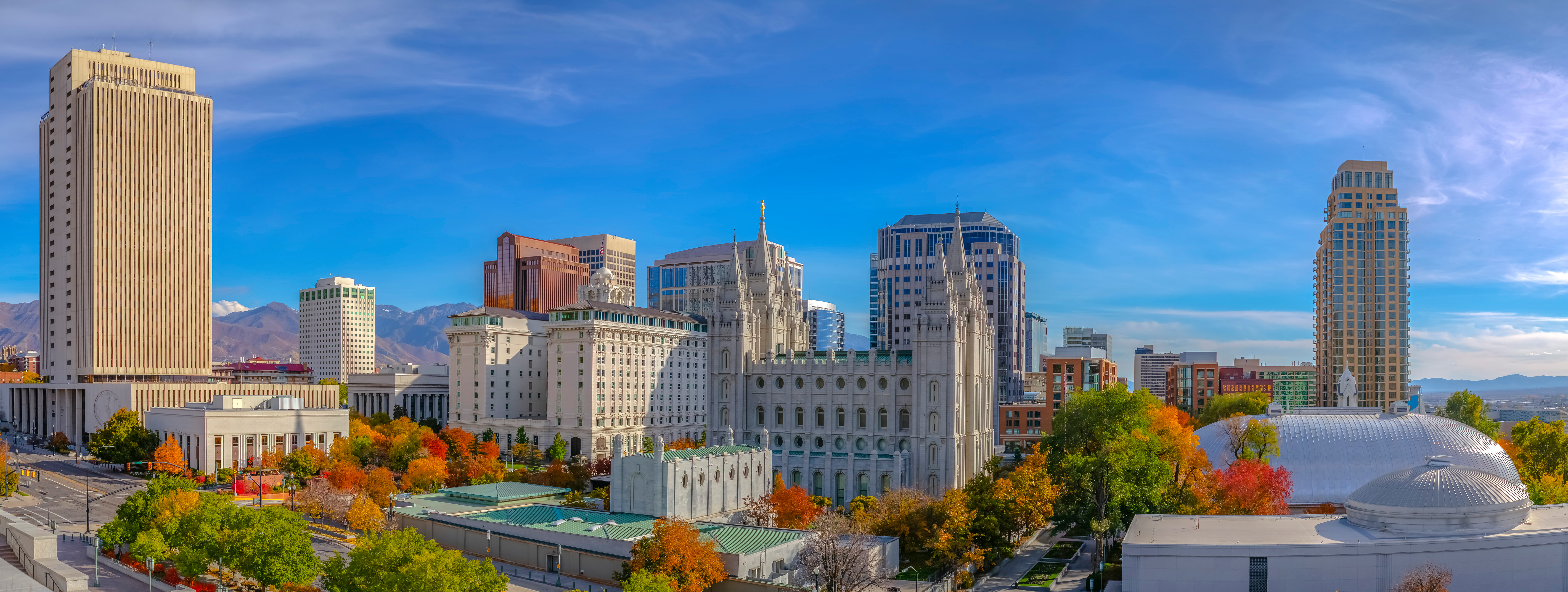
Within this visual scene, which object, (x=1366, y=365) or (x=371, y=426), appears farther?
(x=1366, y=365)

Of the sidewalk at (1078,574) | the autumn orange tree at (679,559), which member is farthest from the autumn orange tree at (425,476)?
the sidewalk at (1078,574)

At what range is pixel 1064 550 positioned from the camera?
90.7m

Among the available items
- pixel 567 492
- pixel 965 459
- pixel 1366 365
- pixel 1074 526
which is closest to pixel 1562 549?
pixel 1074 526

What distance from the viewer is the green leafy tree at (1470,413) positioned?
438ft

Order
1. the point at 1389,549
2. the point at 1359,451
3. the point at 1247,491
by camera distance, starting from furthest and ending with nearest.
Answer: the point at 1359,451
the point at 1247,491
the point at 1389,549

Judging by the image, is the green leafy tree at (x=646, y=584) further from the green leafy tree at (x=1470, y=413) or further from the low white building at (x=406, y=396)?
the low white building at (x=406, y=396)


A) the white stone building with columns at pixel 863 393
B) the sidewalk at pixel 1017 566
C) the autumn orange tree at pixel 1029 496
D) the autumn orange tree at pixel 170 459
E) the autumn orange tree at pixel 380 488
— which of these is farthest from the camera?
the white stone building with columns at pixel 863 393

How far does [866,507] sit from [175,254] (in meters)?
138

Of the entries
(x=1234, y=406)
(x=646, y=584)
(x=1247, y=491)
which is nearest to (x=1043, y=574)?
(x=1247, y=491)

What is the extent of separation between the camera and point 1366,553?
6203cm

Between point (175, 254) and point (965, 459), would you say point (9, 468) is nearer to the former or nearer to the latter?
point (175, 254)

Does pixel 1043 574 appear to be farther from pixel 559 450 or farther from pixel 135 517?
pixel 559 450

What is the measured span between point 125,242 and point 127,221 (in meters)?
3.56

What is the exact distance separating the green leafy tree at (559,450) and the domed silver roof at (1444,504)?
10027 cm
